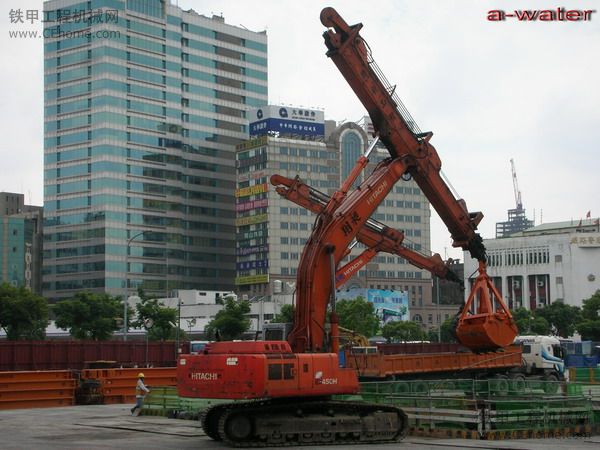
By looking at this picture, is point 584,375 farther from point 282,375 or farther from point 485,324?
point 282,375

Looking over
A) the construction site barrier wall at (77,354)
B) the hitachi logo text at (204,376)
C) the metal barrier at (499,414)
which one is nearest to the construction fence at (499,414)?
the metal barrier at (499,414)

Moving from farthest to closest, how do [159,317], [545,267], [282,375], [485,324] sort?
[545,267]
[159,317]
[485,324]
[282,375]

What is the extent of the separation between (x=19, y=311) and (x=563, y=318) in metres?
Result: 75.1

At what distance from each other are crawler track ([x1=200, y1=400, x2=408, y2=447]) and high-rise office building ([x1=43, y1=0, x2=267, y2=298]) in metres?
137

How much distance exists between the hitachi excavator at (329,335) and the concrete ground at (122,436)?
1.05 metres

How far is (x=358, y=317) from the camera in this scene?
113 m

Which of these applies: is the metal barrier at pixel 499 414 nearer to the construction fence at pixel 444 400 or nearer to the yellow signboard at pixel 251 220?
the construction fence at pixel 444 400

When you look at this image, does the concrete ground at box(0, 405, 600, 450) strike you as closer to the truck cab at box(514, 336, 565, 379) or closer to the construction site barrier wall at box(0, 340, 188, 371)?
the construction site barrier wall at box(0, 340, 188, 371)

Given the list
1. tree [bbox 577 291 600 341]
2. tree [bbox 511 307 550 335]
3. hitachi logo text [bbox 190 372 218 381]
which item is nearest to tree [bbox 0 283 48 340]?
tree [bbox 511 307 550 335]

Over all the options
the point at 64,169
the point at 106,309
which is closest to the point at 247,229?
the point at 64,169

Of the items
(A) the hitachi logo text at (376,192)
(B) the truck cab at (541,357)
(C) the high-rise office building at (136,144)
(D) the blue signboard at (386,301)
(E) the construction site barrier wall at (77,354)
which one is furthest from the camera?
(C) the high-rise office building at (136,144)

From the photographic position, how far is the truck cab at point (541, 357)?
5597 centimetres

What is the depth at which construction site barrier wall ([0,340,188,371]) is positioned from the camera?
58.2 m

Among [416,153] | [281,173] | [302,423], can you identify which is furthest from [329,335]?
[281,173]
